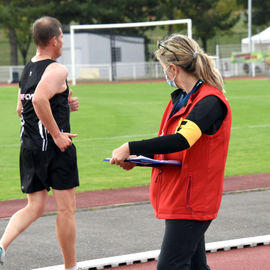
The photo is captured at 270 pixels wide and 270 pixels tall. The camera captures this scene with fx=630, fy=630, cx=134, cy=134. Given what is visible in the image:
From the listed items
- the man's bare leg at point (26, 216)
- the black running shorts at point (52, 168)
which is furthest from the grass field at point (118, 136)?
the black running shorts at point (52, 168)

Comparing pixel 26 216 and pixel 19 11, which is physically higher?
pixel 19 11

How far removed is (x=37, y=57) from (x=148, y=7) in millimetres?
55330

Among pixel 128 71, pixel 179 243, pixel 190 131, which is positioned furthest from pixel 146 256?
pixel 128 71

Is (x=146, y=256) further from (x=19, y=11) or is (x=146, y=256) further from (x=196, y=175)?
(x=19, y=11)

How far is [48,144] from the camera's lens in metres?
4.80

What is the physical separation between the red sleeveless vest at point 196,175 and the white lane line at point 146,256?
5.67 ft

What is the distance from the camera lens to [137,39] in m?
53.8

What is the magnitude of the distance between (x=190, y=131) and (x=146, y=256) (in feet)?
7.32

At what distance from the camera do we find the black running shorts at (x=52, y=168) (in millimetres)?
4770

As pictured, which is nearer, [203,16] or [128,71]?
[128,71]

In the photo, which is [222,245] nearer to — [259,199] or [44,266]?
[44,266]

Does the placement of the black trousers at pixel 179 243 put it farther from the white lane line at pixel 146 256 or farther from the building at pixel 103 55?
the building at pixel 103 55

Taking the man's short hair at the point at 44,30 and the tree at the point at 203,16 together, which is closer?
the man's short hair at the point at 44,30

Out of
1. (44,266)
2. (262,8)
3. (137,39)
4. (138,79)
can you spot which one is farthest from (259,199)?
(262,8)
